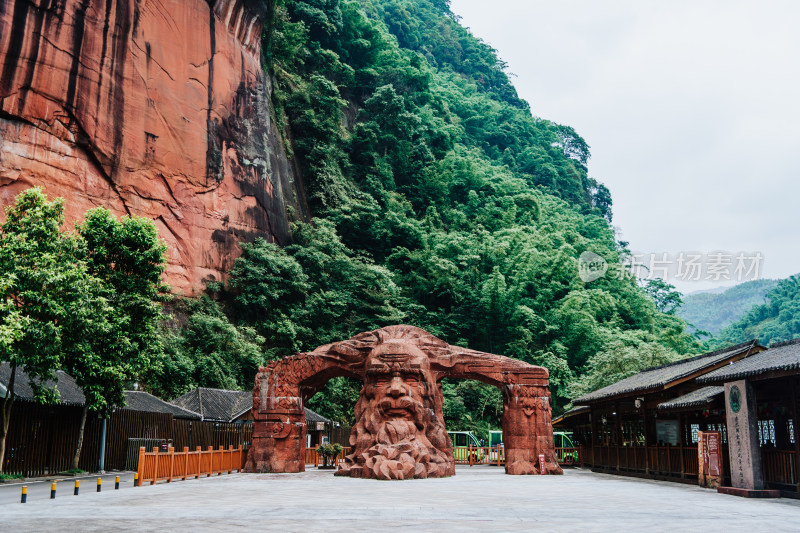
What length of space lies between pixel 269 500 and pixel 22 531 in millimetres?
4680

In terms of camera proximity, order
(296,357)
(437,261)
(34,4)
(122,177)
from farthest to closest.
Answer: (437,261), (122,177), (34,4), (296,357)

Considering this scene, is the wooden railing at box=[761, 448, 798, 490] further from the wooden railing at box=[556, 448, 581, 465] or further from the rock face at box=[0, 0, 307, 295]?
the rock face at box=[0, 0, 307, 295]

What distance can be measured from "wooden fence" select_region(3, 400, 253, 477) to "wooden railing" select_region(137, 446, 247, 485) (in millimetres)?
2109

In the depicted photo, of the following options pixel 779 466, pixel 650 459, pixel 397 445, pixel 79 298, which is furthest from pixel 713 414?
pixel 79 298

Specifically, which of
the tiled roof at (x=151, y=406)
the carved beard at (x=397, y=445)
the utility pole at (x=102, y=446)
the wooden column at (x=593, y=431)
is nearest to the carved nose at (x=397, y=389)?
the carved beard at (x=397, y=445)

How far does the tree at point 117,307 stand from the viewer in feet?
57.9

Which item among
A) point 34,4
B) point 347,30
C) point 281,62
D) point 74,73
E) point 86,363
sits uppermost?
point 347,30

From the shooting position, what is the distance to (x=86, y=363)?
17.3m

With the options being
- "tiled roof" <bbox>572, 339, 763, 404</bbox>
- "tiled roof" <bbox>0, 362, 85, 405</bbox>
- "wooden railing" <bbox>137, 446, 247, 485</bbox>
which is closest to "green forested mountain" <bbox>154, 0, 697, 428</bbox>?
"tiled roof" <bbox>0, 362, 85, 405</bbox>

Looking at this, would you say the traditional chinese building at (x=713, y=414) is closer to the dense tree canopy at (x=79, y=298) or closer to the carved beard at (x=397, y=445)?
the carved beard at (x=397, y=445)

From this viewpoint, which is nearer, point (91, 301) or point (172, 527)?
point (172, 527)

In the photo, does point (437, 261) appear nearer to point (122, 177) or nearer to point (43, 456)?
point (122, 177)

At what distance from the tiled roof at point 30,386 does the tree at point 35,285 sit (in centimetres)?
91

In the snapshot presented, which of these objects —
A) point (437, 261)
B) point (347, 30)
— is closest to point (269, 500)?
point (437, 261)
